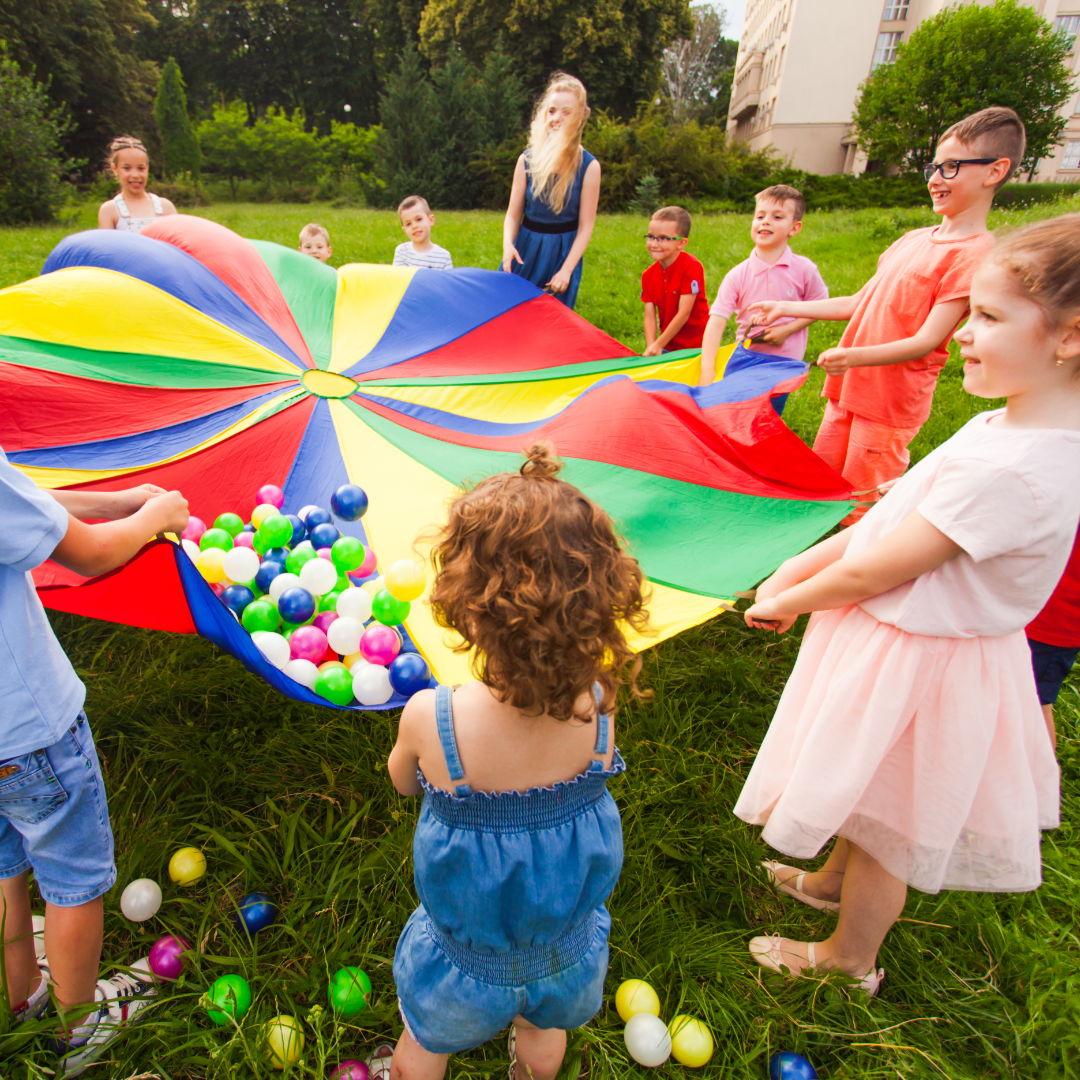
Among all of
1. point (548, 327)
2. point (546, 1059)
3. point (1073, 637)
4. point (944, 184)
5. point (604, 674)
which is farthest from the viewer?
point (548, 327)

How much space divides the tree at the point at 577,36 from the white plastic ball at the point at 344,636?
22.0m

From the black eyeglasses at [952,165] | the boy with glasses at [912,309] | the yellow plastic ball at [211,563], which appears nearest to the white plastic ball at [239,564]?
the yellow plastic ball at [211,563]

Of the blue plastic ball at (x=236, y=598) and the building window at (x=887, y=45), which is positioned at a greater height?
the building window at (x=887, y=45)

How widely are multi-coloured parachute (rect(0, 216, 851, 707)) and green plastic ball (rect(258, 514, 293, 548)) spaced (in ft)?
0.93

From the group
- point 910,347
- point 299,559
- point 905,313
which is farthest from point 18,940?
point 905,313

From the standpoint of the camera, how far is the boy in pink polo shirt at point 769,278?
2.90m

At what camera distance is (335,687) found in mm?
1753

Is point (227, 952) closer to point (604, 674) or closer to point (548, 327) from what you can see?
point (604, 674)

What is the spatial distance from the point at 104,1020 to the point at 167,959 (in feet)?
0.45

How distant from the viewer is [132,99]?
20.6 m

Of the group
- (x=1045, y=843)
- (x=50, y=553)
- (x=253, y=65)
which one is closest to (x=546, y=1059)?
(x=50, y=553)

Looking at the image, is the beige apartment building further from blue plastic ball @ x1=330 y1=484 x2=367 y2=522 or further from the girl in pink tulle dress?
the girl in pink tulle dress

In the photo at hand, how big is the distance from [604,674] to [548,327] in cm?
280

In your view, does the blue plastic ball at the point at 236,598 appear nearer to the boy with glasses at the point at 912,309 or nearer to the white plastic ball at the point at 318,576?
the white plastic ball at the point at 318,576
